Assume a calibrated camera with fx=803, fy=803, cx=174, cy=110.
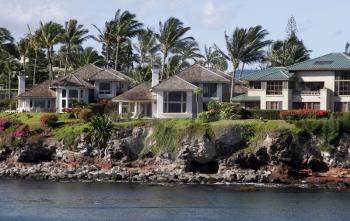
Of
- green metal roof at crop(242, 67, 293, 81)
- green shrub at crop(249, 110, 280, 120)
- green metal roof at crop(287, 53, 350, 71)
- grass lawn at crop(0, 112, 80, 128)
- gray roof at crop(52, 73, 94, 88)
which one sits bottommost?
grass lawn at crop(0, 112, 80, 128)

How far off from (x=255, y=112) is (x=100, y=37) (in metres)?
35.8

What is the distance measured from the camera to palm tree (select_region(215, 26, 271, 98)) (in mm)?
101625

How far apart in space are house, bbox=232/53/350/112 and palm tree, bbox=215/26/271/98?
16.2 feet

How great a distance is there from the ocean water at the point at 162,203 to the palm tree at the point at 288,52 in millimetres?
45854

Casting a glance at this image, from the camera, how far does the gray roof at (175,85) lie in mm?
94812

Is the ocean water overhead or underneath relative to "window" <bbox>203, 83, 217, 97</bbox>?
underneath

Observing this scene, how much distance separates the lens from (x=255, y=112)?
295 ft

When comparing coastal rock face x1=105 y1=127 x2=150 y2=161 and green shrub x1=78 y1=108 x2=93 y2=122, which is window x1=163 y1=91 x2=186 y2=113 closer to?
coastal rock face x1=105 y1=127 x2=150 y2=161

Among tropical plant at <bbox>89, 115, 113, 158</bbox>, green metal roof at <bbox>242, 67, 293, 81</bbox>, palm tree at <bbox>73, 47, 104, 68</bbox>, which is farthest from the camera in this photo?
palm tree at <bbox>73, 47, 104, 68</bbox>

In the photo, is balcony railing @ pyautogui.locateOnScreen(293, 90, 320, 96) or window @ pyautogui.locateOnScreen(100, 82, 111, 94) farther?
window @ pyautogui.locateOnScreen(100, 82, 111, 94)

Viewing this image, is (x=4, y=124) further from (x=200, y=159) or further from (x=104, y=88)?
(x=200, y=159)

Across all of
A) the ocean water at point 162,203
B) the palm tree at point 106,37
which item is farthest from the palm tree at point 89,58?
the ocean water at point 162,203

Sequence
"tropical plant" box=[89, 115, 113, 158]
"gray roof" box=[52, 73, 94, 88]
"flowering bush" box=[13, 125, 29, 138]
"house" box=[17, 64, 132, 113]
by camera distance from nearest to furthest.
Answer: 1. "tropical plant" box=[89, 115, 113, 158]
2. "flowering bush" box=[13, 125, 29, 138]
3. "gray roof" box=[52, 73, 94, 88]
4. "house" box=[17, 64, 132, 113]

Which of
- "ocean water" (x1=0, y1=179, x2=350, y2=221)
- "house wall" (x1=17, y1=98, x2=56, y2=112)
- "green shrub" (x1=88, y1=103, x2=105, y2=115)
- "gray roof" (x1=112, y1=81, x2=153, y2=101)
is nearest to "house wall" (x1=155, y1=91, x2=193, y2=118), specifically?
"gray roof" (x1=112, y1=81, x2=153, y2=101)
